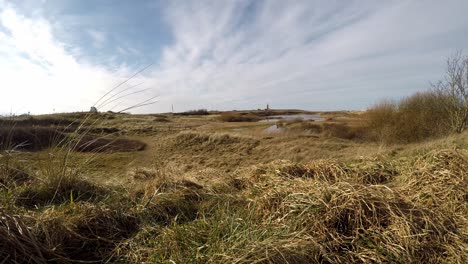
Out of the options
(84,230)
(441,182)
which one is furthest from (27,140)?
(441,182)

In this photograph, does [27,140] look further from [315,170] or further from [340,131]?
[340,131]

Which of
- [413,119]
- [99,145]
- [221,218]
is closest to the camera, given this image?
[221,218]

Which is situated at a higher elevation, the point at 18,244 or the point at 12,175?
the point at 12,175

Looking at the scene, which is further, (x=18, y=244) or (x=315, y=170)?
(x=315, y=170)

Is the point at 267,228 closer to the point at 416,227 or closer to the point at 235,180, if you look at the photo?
the point at 416,227

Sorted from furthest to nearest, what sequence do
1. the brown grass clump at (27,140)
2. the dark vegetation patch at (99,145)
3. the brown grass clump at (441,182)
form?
the brown grass clump at (27,140)
the dark vegetation patch at (99,145)
the brown grass clump at (441,182)

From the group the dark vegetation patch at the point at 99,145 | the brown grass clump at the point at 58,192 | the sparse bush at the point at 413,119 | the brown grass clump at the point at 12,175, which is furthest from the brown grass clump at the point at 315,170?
the sparse bush at the point at 413,119

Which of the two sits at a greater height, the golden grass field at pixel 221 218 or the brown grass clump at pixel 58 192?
the brown grass clump at pixel 58 192

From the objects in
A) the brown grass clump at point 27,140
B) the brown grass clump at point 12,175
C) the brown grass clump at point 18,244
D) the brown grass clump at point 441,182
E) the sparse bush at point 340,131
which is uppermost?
the brown grass clump at point 27,140

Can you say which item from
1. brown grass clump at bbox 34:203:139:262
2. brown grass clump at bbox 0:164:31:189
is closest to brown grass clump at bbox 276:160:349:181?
brown grass clump at bbox 34:203:139:262

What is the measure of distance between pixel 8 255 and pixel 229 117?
46.4 metres

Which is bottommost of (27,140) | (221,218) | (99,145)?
(221,218)

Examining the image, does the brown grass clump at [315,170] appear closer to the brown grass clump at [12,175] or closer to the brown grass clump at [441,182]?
the brown grass clump at [441,182]

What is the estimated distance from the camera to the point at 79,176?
343cm
